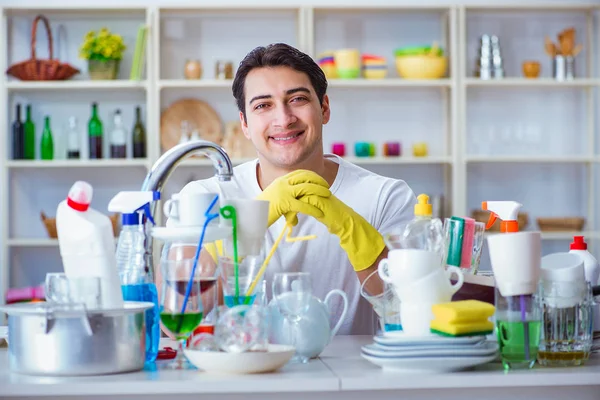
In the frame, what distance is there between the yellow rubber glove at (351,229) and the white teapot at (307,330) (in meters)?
0.25

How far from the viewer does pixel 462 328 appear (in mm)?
1323

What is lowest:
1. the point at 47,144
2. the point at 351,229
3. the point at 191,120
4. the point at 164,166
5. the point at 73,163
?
the point at 351,229

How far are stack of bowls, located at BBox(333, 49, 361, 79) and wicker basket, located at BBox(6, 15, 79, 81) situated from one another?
4.26 ft

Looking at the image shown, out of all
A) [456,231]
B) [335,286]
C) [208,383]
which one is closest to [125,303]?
[208,383]

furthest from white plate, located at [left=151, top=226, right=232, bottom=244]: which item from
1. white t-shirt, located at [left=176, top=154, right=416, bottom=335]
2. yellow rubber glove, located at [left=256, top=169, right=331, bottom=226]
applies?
white t-shirt, located at [left=176, top=154, right=416, bottom=335]

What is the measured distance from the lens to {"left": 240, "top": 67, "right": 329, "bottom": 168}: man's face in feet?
7.61

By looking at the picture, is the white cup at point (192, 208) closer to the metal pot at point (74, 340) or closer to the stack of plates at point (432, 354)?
the metal pot at point (74, 340)

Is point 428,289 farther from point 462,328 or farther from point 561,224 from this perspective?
point 561,224

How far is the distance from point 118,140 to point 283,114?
7.35 ft

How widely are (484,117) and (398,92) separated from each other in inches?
18.8

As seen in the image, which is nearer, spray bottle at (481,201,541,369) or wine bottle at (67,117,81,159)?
spray bottle at (481,201,541,369)

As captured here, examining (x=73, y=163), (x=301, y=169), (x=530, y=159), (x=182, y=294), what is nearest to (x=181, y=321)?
(x=182, y=294)

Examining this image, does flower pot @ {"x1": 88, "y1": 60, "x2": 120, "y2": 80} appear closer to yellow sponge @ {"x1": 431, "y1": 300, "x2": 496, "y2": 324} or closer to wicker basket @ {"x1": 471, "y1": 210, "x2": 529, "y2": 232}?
wicker basket @ {"x1": 471, "y1": 210, "x2": 529, "y2": 232}

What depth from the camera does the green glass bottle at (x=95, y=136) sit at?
4.36 metres
